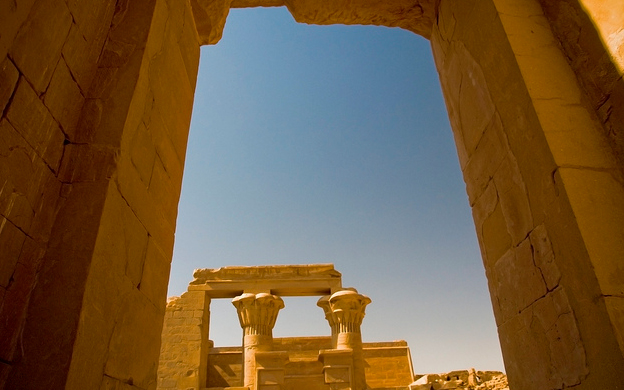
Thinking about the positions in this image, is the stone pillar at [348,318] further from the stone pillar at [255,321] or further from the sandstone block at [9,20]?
the sandstone block at [9,20]

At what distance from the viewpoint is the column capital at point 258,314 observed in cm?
1338

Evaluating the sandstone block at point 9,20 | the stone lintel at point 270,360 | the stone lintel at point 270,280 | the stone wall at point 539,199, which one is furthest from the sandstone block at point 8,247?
the stone lintel at point 270,280

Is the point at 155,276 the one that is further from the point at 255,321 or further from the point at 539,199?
the point at 255,321

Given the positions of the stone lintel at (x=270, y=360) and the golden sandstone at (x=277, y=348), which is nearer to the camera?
the stone lintel at (x=270, y=360)

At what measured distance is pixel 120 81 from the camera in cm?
215

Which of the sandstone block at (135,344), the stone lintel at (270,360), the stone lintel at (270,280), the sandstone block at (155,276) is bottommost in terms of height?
the sandstone block at (135,344)

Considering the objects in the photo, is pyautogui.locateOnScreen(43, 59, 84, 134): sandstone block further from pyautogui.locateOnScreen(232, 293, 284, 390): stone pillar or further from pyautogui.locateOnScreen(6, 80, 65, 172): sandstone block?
pyautogui.locateOnScreen(232, 293, 284, 390): stone pillar

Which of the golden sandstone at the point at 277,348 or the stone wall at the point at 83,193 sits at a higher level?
the golden sandstone at the point at 277,348

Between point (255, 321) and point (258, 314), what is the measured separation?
0.75 ft

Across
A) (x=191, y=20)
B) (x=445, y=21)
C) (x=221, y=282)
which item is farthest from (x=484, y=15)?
(x=221, y=282)

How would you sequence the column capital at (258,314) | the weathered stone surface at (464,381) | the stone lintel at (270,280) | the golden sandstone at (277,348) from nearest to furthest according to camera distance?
the golden sandstone at (277,348) → the weathered stone surface at (464,381) → the column capital at (258,314) → the stone lintel at (270,280)

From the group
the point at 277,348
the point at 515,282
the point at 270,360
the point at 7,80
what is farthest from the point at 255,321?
the point at 7,80

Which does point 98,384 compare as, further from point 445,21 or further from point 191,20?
point 445,21

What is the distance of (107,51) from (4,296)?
4.40ft
